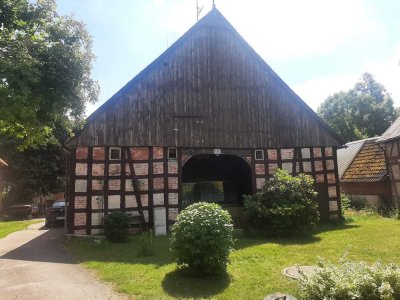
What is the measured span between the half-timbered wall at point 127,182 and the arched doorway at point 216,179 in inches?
158

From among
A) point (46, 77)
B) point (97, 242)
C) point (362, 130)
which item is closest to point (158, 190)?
point (97, 242)

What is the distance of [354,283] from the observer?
5164 millimetres

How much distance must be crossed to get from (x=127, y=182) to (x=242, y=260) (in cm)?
664

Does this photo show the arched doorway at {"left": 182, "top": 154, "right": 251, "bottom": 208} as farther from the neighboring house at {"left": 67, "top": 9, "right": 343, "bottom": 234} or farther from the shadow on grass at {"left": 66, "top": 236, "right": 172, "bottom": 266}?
the shadow on grass at {"left": 66, "top": 236, "right": 172, "bottom": 266}

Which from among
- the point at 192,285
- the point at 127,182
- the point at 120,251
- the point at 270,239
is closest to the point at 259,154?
the point at 270,239

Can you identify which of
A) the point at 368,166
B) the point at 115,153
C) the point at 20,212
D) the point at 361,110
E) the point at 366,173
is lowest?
the point at 20,212

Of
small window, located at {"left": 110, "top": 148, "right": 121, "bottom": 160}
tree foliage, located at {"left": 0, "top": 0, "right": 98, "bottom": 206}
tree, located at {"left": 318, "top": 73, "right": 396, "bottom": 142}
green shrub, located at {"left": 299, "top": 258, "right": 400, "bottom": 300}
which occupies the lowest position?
green shrub, located at {"left": 299, "top": 258, "right": 400, "bottom": 300}

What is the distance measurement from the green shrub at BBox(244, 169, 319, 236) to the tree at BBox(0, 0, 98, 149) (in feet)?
25.3

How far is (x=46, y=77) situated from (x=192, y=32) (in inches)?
366

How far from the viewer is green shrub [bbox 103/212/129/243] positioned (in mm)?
12789

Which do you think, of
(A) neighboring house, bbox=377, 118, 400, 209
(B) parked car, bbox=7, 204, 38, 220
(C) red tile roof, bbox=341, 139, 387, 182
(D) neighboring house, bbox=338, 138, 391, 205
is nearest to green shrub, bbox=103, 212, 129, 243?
(D) neighboring house, bbox=338, 138, 391, 205

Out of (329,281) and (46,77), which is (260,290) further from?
(46,77)

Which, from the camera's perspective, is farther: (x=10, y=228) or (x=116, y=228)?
(x=10, y=228)

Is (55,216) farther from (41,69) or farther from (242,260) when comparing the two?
(242,260)
